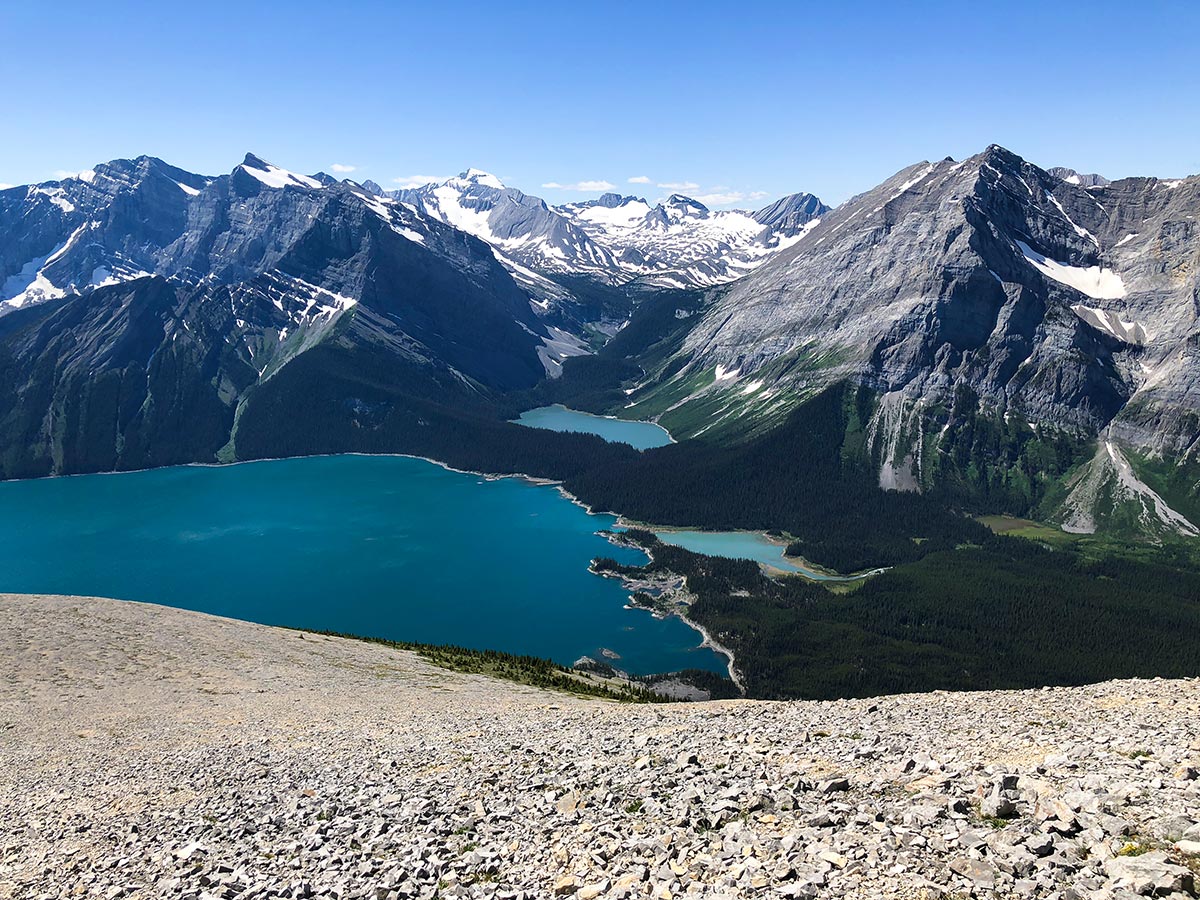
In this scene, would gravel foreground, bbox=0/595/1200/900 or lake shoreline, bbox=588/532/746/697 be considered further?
lake shoreline, bbox=588/532/746/697

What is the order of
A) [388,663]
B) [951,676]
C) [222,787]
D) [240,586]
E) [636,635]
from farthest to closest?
[240,586], [636,635], [951,676], [388,663], [222,787]

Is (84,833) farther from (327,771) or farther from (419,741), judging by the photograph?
(419,741)

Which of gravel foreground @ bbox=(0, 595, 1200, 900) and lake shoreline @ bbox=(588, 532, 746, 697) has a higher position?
gravel foreground @ bbox=(0, 595, 1200, 900)

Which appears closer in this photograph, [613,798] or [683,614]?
[613,798]

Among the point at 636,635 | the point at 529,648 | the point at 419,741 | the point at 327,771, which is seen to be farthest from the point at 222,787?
the point at 636,635

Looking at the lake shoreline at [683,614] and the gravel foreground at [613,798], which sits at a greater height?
the gravel foreground at [613,798]

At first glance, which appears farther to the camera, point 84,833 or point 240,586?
point 240,586

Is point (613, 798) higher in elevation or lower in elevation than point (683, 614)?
higher

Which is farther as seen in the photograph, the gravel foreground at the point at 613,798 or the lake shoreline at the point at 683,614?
the lake shoreline at the point at 683,614
